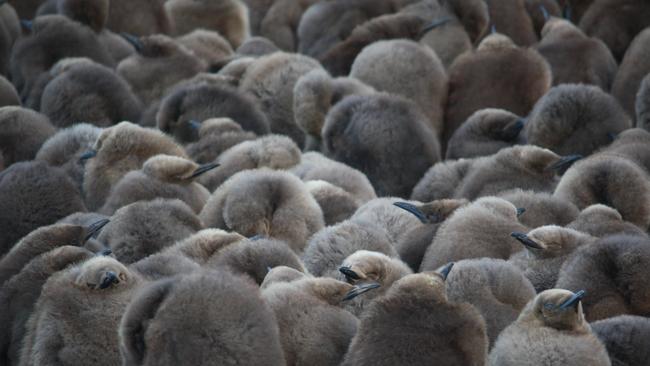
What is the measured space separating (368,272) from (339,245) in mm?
522

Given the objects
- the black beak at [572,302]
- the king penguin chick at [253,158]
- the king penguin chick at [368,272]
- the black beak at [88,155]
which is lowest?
the king penguin chick at [253,158]

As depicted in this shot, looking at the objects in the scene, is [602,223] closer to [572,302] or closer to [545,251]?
[545,251]

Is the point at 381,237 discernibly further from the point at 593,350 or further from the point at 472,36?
the point at 472,36

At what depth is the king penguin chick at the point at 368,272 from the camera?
556 centimetres

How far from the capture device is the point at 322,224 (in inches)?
269

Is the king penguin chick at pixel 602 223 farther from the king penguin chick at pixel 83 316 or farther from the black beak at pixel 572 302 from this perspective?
the king penguin chick at pixel 83 316

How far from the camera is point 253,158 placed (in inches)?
305

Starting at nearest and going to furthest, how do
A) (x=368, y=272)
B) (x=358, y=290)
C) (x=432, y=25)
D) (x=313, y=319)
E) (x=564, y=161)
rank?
(x=313, y=319) → (x=358, y=290) → (x=368, y=272) → (x=564, y=161) → (x=432, y=25)

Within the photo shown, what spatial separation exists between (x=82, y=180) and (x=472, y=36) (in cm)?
388

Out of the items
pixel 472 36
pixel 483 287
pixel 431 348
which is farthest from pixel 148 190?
pixel 472 36

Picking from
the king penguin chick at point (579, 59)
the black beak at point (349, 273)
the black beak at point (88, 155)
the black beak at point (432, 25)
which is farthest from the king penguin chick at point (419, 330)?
the black beak at point (432, 25)

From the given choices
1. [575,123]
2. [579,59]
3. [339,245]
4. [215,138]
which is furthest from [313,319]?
[579,59]

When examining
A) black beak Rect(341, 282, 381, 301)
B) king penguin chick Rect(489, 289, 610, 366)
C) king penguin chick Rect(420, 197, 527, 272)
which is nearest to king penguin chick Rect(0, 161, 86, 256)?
king penguin chick Rect(420, 197, 527, 272)

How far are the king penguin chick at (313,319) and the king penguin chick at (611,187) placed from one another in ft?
→ 6.08
